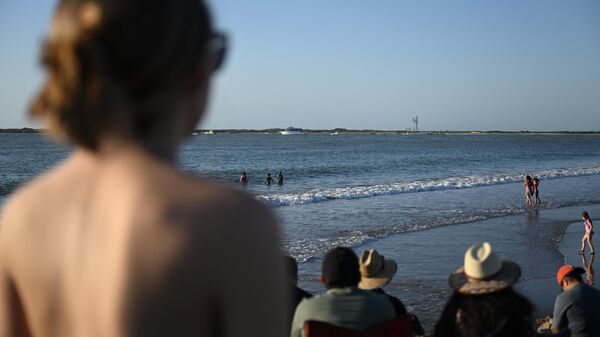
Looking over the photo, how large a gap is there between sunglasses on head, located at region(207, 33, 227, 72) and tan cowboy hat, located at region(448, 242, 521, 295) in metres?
→ 2.44

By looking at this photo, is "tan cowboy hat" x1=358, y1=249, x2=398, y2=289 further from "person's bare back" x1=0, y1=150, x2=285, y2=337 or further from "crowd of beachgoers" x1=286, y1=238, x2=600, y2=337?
"person's bare back" x1=0, y1=150, x2=285, y2=337

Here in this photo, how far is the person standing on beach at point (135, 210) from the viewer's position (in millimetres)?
912

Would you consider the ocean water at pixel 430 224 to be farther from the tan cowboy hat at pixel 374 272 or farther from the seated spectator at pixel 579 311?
the seated spectator at pixel 579 311

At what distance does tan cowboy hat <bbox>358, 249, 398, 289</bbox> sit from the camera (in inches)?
191

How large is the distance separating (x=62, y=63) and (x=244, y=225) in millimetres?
396

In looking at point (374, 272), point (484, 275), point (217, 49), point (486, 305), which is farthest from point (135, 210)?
point (374, 272)

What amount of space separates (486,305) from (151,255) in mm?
2552

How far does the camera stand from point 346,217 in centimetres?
2192

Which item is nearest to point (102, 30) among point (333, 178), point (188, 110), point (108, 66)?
point (108, 66)

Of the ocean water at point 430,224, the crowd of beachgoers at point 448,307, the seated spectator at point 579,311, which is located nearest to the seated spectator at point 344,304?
the crowd of beachgoers at point 448,307

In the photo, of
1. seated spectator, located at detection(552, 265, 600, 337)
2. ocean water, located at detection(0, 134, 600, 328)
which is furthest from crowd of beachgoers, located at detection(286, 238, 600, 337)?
seated spectator, located at detection(552, 265, 600, 337)

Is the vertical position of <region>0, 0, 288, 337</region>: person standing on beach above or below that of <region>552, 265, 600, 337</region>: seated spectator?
above

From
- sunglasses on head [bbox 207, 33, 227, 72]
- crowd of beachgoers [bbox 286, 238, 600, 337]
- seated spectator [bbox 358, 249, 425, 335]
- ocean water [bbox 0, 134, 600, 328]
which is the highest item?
sunglasses on head [bbox 207, 33, 227, 72]

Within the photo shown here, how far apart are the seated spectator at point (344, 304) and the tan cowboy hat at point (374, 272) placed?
4.87ft
